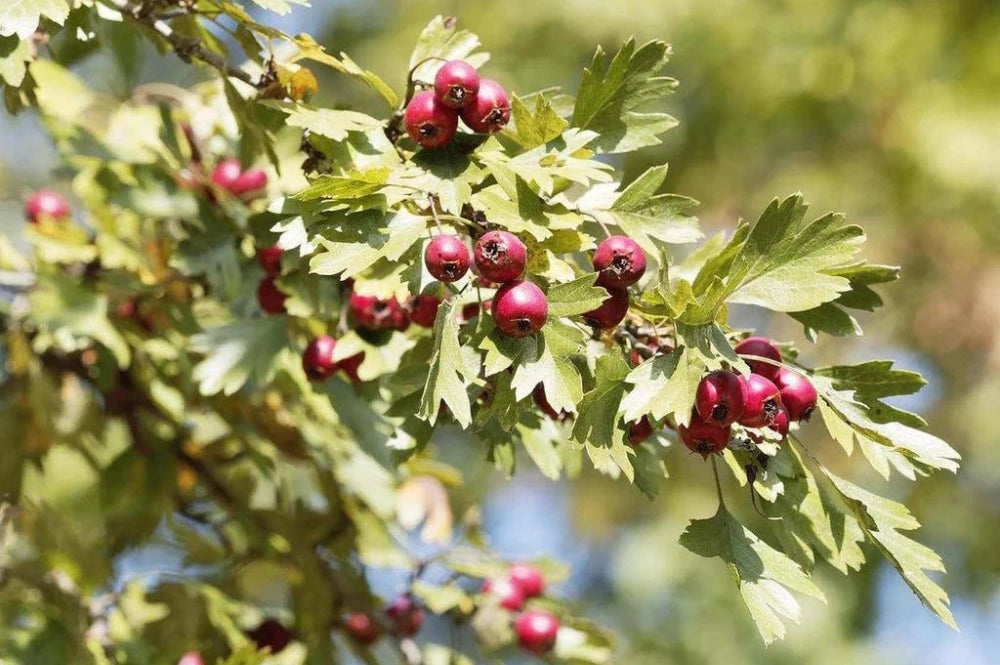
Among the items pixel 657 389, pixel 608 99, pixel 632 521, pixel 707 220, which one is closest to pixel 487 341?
pixel 657 389

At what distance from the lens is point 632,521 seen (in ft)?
16.7

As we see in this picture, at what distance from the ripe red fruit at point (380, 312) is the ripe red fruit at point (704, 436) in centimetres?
36

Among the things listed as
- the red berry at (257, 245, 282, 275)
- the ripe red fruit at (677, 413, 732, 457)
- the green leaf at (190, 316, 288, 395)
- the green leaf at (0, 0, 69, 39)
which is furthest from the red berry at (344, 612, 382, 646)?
the green leaf at (0, 0, 69, 39)

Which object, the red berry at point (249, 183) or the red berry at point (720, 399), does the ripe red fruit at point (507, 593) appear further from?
the red berry at point (720, 399)

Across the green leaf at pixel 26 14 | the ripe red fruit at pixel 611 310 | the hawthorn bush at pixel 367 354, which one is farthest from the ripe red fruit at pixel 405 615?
the green leaf at pixel 26 14

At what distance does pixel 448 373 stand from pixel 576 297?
12 cm

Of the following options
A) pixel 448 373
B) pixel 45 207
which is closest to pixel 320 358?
pixel 448 373

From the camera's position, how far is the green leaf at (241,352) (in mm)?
1366

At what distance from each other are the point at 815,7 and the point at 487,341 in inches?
152

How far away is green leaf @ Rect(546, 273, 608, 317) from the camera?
3.12 feet

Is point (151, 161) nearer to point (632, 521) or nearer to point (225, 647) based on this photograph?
point (225, 647)

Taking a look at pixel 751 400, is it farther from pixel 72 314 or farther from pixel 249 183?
pixel 72 314

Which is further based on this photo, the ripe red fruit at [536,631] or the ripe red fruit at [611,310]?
the ripe red fruit at [536,631]

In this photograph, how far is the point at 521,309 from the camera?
938 millimetres
